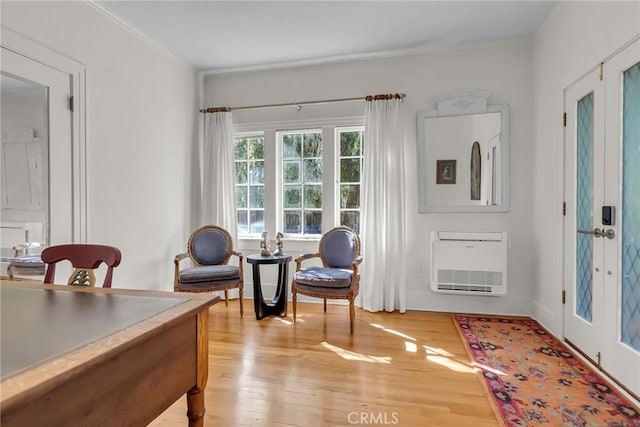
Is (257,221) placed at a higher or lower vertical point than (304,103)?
lower

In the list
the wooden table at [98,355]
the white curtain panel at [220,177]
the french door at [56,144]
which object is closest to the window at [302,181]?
the white curtain panel at [220,177]

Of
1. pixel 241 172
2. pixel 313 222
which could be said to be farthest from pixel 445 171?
pixel 241 172

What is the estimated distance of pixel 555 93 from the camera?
113 inches

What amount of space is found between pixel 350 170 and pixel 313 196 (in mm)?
540

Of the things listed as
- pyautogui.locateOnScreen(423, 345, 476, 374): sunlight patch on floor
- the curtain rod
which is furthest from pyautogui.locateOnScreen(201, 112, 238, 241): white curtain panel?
pyautogui.locateOnScreen(423, 345, 476, 374): sunlight patch on floor

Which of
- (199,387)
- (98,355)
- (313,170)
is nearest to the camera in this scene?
(98,355)

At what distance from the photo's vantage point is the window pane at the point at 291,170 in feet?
13.2

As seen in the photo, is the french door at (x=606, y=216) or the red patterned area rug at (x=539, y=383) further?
the french door at (x=606, y=216)

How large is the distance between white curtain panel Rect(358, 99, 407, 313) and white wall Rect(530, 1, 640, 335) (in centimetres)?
129

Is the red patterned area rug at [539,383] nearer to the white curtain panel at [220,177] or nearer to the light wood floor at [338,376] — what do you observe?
the light wood floor at [338,376]

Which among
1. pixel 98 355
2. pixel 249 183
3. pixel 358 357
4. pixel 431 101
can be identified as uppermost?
pixel 431 101

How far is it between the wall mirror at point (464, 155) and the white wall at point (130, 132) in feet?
9.09

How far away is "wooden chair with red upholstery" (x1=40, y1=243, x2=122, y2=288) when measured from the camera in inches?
68.1

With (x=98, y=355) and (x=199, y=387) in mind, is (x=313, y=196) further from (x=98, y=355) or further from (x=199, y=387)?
(x=98, y=355)
